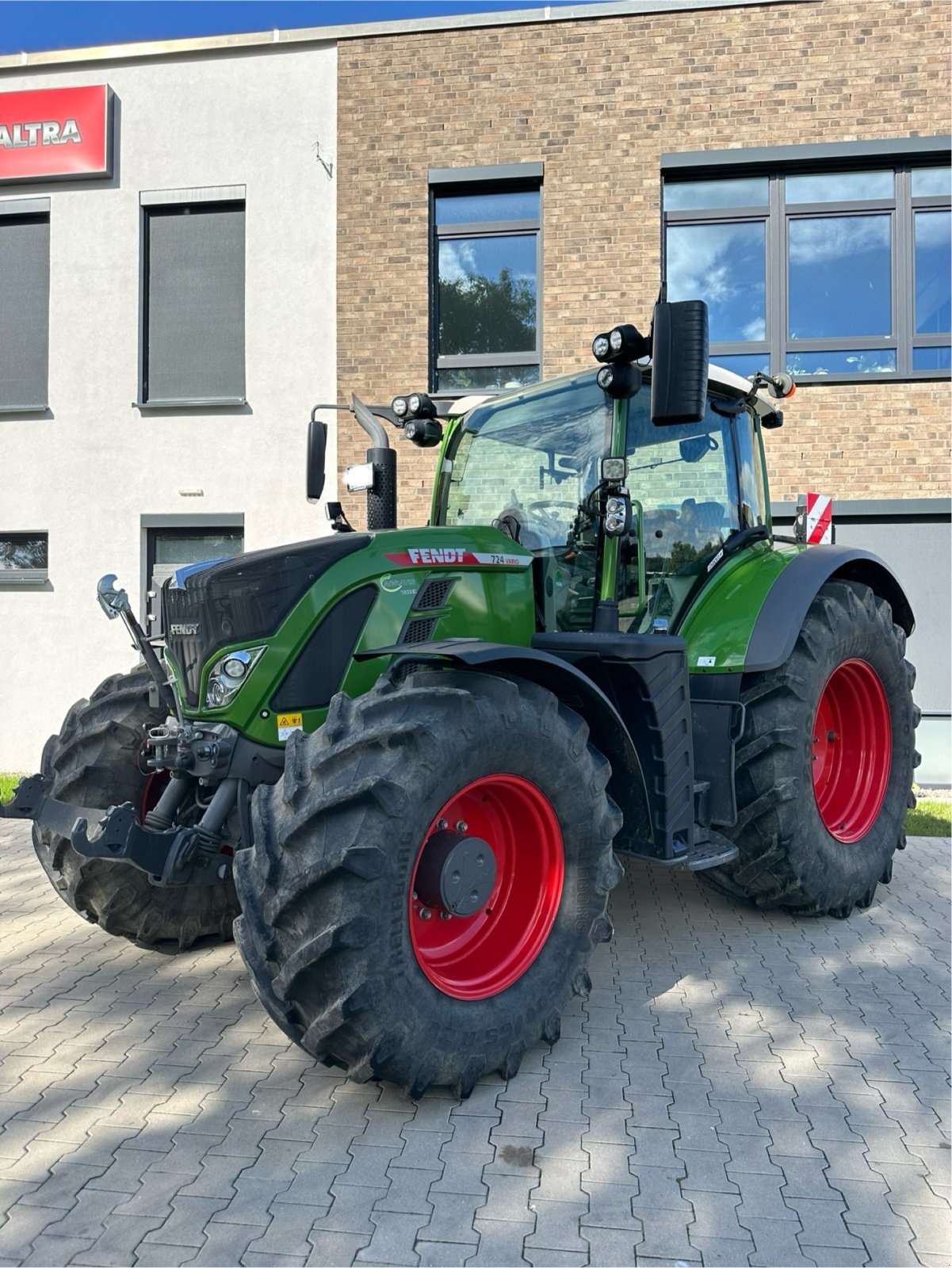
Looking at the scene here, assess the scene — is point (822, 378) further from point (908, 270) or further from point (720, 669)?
→ point (720, 669)

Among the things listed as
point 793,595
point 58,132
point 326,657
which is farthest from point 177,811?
point 58,132

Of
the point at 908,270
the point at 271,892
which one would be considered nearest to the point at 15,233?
the point at 908,270

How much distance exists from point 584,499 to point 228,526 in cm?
622

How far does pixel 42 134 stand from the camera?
966cm

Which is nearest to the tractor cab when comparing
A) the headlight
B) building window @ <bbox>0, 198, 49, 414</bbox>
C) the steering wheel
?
the steering wheel

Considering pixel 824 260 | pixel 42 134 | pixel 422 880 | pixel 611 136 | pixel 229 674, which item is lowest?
pixel 422 880

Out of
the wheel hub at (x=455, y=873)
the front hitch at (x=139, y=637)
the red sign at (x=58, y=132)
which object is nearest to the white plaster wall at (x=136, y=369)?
the red sign at (x=58, y=132)

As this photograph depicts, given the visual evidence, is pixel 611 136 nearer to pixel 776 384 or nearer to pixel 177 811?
pixel 776 384

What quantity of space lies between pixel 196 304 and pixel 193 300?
1.9 inches

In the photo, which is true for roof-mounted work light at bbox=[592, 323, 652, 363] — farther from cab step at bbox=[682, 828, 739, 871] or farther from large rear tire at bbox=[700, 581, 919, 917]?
cab step at bbox=[682, 828, 739, 871]

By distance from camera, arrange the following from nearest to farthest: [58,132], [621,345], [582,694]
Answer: [582,694], [621,345], [58,132]

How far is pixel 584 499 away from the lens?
13.6 feet

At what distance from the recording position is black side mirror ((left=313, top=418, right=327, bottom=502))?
15.4 feet

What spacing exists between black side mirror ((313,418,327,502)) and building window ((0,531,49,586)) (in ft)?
20.1
